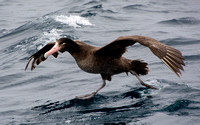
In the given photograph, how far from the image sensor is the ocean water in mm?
6824

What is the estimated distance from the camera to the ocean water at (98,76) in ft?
22.4

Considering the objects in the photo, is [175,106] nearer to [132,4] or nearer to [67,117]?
[67,117]

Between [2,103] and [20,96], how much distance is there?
1.68 ft

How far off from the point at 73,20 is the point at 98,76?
5.62 meters

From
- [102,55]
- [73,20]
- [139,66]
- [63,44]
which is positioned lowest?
[139,66]

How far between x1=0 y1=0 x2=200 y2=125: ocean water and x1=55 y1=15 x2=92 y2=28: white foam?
0.13 ft

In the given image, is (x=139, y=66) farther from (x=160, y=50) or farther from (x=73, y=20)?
(x=73, y=20)

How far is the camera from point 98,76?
381 inches

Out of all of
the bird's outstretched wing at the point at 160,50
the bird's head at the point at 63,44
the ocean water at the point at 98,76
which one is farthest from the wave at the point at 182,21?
the bird's head at the point at 63,44

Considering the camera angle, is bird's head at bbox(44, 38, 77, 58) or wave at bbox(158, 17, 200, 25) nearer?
bird's head at bbox(44, 38, 77, 58)

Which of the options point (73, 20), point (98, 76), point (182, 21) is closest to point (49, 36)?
point (73, 20)

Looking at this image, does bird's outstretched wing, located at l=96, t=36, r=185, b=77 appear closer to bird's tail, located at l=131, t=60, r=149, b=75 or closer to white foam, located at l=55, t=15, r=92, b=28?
bird's tail, located at l=131, t=60, r=149, b=75

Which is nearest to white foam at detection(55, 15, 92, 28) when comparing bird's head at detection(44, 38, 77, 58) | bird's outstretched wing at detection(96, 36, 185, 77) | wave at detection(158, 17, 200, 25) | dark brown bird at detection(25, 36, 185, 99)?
wave at detection(158, 17, 200, 25)

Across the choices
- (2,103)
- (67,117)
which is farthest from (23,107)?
(67,117)
